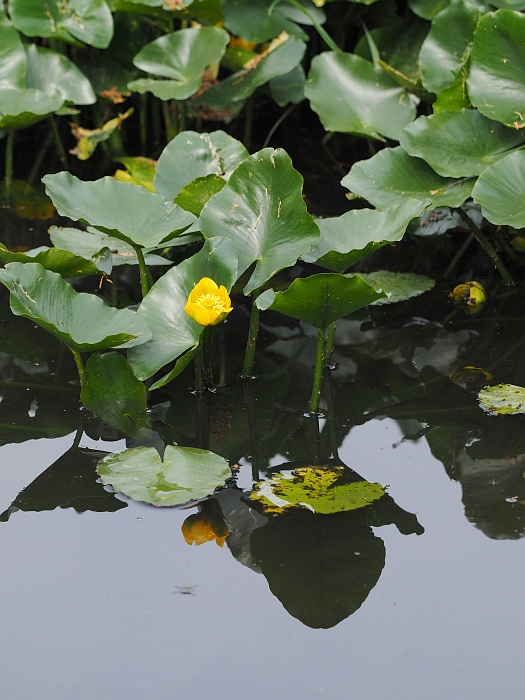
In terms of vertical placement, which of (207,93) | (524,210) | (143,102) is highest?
(524,210)

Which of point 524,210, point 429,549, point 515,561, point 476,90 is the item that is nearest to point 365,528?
point 429,549

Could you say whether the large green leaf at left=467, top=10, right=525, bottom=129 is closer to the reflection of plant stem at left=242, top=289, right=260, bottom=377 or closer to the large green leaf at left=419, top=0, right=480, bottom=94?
the large green leaf at left=419, top=0, right=480, bottom=94

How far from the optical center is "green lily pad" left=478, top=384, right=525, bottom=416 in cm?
148

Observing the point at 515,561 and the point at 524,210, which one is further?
the point at 524,210

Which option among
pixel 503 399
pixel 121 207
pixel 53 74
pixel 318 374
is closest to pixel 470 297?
pixel 503 399

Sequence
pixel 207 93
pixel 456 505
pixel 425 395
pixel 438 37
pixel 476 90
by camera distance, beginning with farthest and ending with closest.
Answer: pixel 207 93 < pixel 438 37 < pixel 476 90 < pixel 425 395 < pixel 456 505

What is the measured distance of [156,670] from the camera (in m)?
0.96

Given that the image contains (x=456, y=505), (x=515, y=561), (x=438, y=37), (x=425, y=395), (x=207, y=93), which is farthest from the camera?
(x=207, y=93)

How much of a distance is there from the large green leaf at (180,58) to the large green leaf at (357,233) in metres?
1.13

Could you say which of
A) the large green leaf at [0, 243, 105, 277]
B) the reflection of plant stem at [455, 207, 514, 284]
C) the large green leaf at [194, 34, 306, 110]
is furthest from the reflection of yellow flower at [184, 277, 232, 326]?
the large green leaf at [194, 34, 306, 110]

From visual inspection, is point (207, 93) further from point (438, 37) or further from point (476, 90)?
point (476, 90)

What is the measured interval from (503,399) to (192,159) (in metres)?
0.83

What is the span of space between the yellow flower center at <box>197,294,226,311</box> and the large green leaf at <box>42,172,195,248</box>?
0.20 metres

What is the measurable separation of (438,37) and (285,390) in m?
1.21
